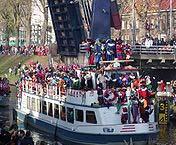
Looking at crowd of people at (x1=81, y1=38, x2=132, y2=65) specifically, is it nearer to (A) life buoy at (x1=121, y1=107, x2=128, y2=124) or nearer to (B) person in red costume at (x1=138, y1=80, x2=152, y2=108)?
(B) person in red costume at (x1=138, y1=80, x2=152, y2=108)

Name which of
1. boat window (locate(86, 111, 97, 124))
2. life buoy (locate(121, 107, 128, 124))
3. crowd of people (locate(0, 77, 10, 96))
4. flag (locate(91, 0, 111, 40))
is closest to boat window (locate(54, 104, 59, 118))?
boat window (locate(86, 111, 97, 124))

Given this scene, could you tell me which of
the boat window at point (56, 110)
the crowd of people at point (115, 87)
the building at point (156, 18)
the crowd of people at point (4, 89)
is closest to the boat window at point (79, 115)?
the crowd of people at point (115, 87)

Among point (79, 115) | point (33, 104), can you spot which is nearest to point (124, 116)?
point (79, 115)

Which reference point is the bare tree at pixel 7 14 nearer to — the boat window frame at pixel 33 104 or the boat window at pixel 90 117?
the boat window frame at pixel 33 104

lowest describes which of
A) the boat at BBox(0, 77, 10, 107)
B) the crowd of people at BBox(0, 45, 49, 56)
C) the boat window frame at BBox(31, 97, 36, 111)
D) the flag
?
the boat at BBox(0, 77, 10, 107)

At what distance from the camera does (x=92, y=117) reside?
35688 millimetres

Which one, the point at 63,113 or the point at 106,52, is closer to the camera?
the point at 63,113

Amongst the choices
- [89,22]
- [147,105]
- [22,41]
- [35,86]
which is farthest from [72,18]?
[22,41]

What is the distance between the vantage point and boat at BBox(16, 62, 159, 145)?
115 feet

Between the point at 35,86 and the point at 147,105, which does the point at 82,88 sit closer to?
the point at 147,105

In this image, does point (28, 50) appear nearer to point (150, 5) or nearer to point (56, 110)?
point (150, 5)

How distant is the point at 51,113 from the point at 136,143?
7.44 metres

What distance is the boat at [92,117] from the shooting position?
3506cm

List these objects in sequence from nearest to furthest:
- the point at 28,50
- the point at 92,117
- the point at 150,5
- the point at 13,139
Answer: the point at 13,139 < the point at 92,117 < the point at 28,50 < the point at 150,5
